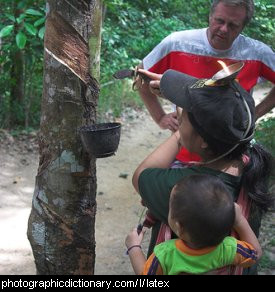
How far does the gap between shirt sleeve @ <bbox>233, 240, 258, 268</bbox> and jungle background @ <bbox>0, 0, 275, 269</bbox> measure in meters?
2.07

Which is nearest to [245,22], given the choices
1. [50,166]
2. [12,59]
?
[50,166]

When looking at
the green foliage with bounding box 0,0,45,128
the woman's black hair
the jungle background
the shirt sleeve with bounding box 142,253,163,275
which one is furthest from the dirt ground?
the shirt sleeve with bounding box 142,253,163,275

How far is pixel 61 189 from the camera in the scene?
209 cm

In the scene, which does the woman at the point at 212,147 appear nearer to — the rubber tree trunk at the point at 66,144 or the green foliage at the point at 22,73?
the rubber tree trunk at the point at 66,144

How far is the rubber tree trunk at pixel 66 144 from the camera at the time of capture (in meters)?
1.96

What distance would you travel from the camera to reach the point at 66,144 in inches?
80.2

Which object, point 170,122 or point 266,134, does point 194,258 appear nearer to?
point 170,122

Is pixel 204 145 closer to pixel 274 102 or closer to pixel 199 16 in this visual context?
pixel 274 102

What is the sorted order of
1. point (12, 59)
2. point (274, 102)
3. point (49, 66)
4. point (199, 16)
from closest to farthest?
point (49, 66), point (274, 102), point (12, 59), point (199, 16)

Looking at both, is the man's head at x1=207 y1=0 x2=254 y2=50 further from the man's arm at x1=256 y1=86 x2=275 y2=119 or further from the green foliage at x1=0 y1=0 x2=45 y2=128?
the green foliage at x1=0 y1=0 x2=45 y2=128

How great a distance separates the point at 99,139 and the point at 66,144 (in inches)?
8.1

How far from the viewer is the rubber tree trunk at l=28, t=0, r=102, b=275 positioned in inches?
77.0

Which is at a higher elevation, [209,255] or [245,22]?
[245,22]

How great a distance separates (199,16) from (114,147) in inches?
373
